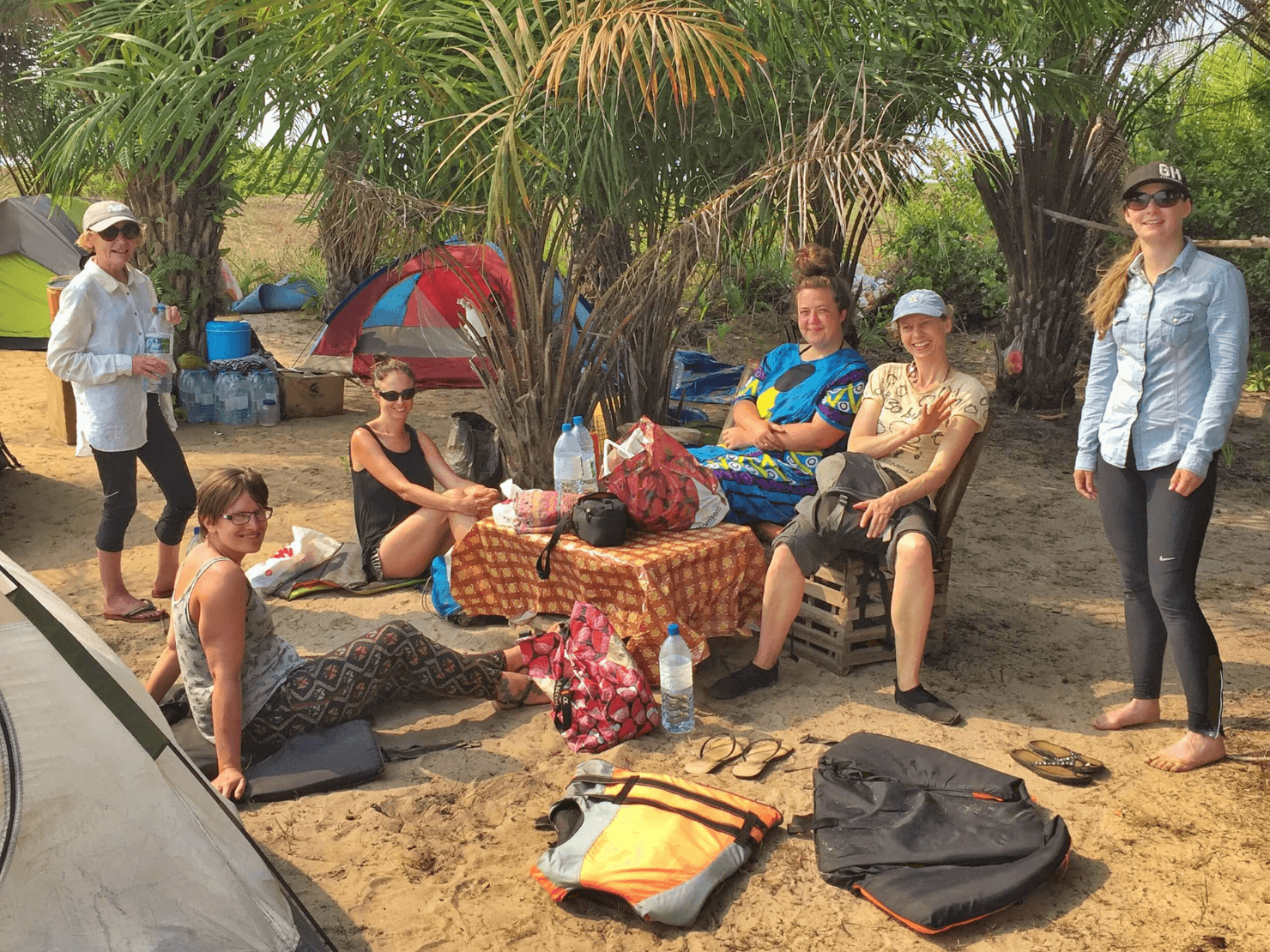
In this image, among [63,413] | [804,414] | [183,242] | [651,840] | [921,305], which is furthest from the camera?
[183,242]

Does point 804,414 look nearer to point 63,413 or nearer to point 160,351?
point 160,351

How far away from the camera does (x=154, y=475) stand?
493cm

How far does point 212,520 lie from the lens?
3346 millimetres

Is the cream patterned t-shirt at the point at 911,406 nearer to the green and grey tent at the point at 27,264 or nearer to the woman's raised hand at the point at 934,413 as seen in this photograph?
the woman's raised hand at the point at 934,413

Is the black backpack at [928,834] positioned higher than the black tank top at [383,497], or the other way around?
the black tank top at [383,497]

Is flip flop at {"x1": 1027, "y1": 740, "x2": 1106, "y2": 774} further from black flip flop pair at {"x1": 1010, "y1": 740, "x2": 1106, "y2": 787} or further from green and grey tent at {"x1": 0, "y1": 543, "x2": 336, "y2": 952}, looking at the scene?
green and grey tent at {"x1": 0, "y1": 543, "x2": 336, "y2": 952}

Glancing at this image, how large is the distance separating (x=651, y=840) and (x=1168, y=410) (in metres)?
2.03

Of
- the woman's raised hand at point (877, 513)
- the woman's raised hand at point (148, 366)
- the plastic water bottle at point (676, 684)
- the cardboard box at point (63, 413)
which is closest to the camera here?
the plastic water bottle at point (676, 684)

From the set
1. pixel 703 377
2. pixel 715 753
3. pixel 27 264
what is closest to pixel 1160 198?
pixel 715 753

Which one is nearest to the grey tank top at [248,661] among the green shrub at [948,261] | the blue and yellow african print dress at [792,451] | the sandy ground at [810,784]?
the sandy ground at [810,784]

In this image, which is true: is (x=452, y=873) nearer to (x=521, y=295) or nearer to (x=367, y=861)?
(x=367, y=861)

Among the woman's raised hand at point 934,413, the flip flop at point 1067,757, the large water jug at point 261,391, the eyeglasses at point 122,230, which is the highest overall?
the eyeglasses at point 122,230

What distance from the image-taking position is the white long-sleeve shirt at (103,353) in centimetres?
Result: 466

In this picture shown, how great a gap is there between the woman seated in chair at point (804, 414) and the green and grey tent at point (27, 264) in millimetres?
9658
